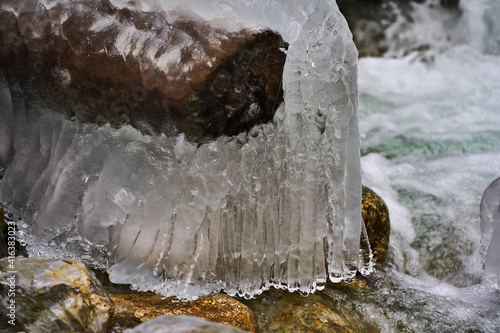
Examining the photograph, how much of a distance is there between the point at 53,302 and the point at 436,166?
3638 millimetres

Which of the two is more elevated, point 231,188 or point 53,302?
point 231,188

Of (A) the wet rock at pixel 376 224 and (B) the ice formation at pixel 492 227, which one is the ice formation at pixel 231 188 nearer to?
(A) the wet rock at pixel 376 224

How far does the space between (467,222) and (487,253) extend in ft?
2.81

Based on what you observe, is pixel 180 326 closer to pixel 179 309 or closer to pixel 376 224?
pixel 179 309

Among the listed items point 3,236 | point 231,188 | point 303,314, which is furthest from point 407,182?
point 3,236

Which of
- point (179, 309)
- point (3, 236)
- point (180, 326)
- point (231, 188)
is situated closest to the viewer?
point (180, 326)

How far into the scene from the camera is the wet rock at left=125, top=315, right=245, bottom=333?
1.59 m

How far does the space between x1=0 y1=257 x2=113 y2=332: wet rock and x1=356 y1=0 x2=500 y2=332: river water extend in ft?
4.53

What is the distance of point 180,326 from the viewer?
1.62 metres

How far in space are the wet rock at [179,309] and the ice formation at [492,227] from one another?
133 centimetres

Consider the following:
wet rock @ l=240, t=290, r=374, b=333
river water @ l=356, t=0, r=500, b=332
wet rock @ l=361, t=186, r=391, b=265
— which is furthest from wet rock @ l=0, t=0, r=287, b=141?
river water @ l=356, t=0, r=500, b=332

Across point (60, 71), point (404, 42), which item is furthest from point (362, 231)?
point (404, 42)

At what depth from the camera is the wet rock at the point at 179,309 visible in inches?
85.2

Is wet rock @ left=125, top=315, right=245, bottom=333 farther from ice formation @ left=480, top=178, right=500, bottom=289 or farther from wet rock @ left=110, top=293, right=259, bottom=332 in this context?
ice formation @ left=480, top=178, right=500, bottom=289
